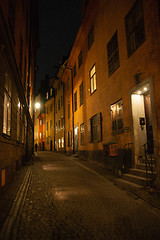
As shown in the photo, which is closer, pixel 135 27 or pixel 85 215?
pixel 85 215

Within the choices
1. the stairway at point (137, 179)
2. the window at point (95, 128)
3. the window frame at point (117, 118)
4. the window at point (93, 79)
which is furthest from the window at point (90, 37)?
the stairway at point (137, 179)

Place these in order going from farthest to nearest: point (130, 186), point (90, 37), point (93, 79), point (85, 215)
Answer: point (90, 37)
point (93, 79)
point (130, 186)
point (85, 215)

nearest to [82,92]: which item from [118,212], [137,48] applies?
[137,48]

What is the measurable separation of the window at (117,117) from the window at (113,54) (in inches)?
83.1

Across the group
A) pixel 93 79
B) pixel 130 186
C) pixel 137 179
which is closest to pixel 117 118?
pixel 137 179

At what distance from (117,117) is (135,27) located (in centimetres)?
443

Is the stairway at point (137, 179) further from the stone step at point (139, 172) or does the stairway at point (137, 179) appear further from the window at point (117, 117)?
the window at point (117, 117)

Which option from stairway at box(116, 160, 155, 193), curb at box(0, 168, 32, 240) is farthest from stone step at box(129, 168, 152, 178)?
curb at box(0, 168, 32, 240)

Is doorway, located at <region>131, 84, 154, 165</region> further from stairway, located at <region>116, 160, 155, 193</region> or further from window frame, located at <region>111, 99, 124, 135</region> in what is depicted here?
window frame, located at <region>111, 99, 124, 135</region>

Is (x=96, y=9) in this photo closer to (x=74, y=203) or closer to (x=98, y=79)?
(x=98, y=79)

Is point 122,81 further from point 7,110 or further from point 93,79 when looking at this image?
point 7,110

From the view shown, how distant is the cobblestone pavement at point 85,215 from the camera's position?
3658 millimetres

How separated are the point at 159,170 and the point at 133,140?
8.04 ft

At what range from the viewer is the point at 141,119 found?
8.70 m
